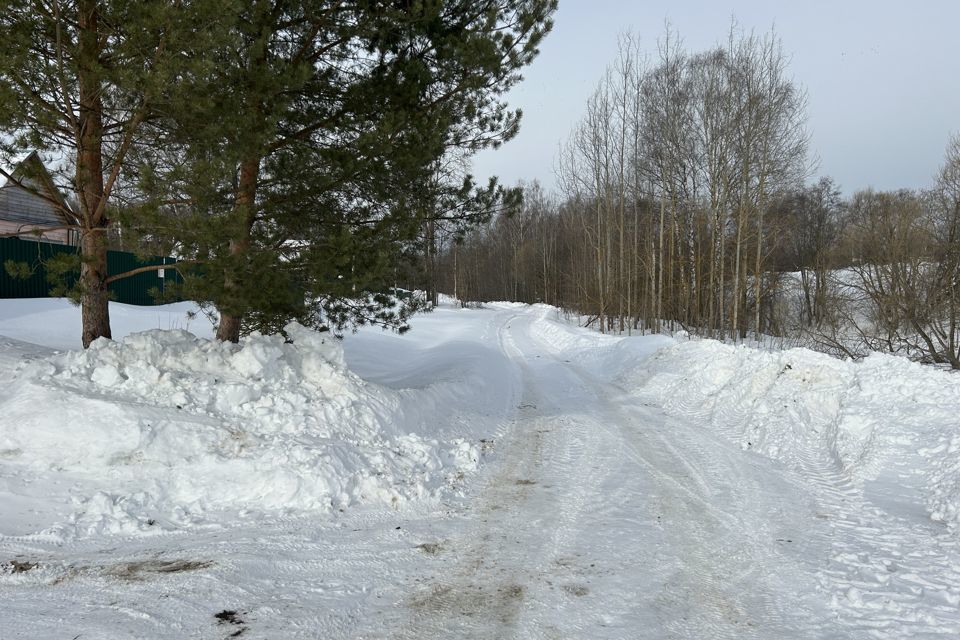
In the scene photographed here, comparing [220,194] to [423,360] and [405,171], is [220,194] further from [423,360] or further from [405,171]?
[423,360]

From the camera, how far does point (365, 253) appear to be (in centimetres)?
694

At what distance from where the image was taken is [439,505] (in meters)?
5.25

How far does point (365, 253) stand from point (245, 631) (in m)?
4.70

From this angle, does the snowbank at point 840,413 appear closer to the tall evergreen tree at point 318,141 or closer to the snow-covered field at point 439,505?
the snow-covered field at point 439,505

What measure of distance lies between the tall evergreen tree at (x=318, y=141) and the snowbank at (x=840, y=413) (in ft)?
18.6

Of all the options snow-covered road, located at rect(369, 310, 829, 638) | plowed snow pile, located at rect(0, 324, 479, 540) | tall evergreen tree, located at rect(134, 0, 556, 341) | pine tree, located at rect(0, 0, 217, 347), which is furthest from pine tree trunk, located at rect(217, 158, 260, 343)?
snow-covered road, located at rect(369, 310, 829, 638)

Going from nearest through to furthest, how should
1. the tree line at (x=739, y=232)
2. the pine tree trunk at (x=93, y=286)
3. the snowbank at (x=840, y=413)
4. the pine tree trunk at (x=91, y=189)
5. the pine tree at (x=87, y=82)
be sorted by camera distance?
the pine tree at (x=87, y=82) < the snowbank at (x=840, y=413) < the pine tree trunk at (x=91, y=189) < the pine tree trunk at (x=93, y=286) < the tree line at (x=739, y=232)

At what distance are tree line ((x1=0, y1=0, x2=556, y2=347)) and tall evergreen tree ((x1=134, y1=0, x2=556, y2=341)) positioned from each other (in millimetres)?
27

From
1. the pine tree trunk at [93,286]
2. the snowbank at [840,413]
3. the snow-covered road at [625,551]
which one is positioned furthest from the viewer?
the pine tree trunk at [93,286]

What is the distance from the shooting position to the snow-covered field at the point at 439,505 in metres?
3.31

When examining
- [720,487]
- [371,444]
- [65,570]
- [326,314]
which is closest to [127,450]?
[65,570]

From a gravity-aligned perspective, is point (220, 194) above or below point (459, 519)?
above

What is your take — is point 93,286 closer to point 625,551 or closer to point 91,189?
point 91,189

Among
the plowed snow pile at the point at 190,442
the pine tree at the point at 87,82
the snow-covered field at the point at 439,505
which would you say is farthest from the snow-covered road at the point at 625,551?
the pine tree at the point at 87,82
